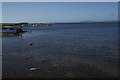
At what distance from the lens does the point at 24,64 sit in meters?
14.5

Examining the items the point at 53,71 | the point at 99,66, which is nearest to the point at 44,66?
the point at 53,71

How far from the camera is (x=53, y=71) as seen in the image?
1238cm

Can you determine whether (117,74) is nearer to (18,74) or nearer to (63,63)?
(63,63)

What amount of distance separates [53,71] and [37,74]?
5.33 feet

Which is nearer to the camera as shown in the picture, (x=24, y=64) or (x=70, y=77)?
(x=70, y=77)

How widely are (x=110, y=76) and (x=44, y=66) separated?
6.90 meters

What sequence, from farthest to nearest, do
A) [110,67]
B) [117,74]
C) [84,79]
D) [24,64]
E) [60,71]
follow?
[24,64], [110,67], [60,71], [117,74], [84,79]

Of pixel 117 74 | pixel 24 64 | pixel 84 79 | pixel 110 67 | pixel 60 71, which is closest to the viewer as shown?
pixel 84 79

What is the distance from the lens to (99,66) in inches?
539

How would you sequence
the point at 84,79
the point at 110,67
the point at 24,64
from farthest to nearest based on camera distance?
the point at 24,64 → the point at 110,67 → the point at 84,79

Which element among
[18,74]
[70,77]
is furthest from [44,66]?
[70,77]

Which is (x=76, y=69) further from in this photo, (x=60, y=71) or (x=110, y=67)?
(x=110, y=67)

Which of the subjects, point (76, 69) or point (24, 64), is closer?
point (76, 69)

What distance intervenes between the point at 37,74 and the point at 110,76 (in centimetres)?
681
